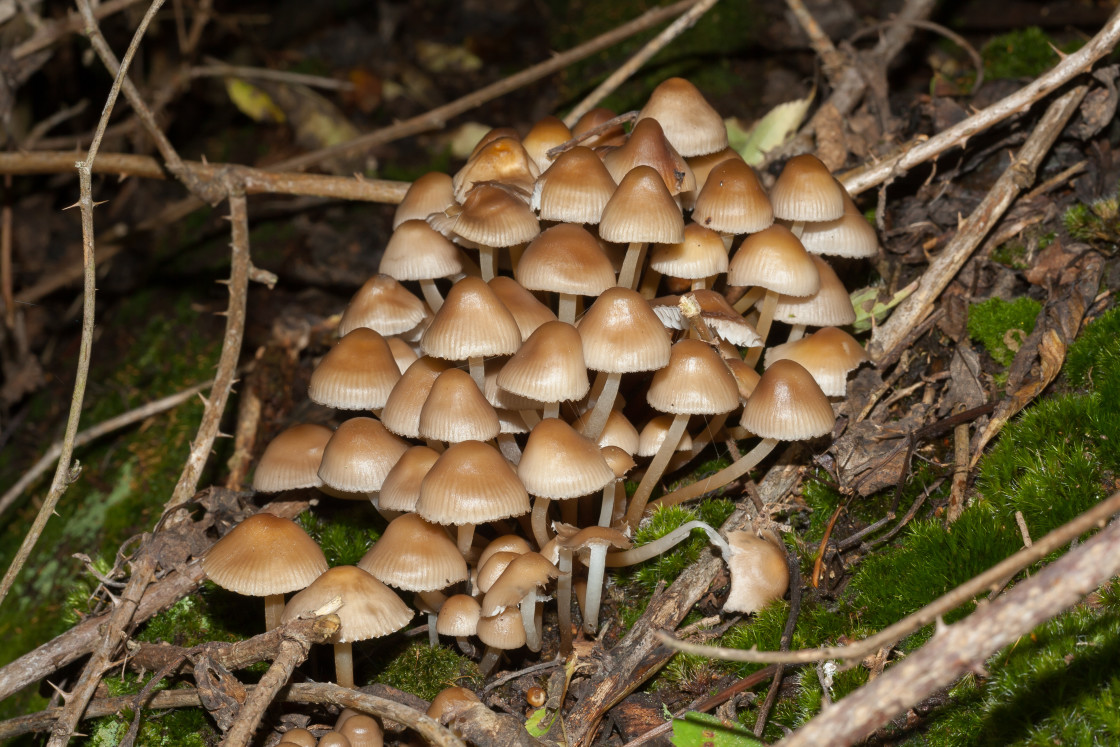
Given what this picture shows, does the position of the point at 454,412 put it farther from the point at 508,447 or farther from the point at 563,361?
the point at 508,447

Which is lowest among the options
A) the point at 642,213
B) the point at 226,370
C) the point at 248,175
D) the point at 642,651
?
the point at 642,651

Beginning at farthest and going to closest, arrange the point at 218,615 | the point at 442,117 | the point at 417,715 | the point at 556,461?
the point at 442,117 < the point at 218,615 < the point at 556,461 < the point at 417,715

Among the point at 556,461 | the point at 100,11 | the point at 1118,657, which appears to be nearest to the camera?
the point at 1118,657

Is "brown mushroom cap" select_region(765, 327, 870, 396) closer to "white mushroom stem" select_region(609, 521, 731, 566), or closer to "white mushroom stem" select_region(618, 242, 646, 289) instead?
"white mushroom stem" select_region(618, 242, 646, 289)

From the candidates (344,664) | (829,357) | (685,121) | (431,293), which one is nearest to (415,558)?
(344,664)

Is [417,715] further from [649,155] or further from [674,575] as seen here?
[649,155]

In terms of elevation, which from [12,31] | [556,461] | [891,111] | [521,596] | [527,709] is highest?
[12,31]

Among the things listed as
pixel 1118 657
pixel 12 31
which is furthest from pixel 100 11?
pixel 1118 657
